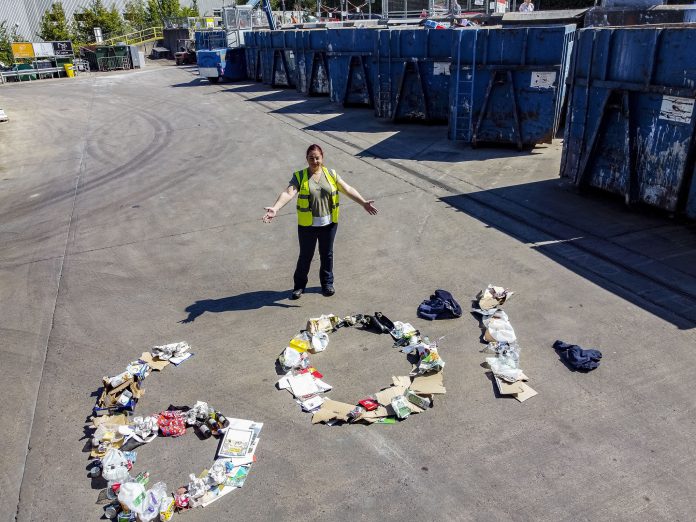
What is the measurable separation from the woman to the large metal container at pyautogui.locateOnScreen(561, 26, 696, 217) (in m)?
5.16

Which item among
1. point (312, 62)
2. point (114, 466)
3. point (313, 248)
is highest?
point (312, 62)

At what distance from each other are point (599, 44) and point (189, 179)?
8645mm

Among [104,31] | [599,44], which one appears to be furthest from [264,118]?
[104,31]

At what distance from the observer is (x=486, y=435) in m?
4.52

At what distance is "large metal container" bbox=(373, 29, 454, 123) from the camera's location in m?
15.8

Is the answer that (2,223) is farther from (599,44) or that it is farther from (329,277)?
(599,44)

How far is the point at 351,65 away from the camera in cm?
1925

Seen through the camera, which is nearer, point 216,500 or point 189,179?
point 216,500

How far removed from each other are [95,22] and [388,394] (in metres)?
57.5

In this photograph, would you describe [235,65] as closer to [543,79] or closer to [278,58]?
[278,58]

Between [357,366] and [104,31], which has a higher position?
[104,31]

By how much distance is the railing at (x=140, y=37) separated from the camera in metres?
53.2

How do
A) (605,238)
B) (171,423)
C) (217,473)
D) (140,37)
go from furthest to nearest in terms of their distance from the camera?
(140,37), (605,238), (171,423), (217,473)

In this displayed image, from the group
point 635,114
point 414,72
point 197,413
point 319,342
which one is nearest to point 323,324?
point 319,342
